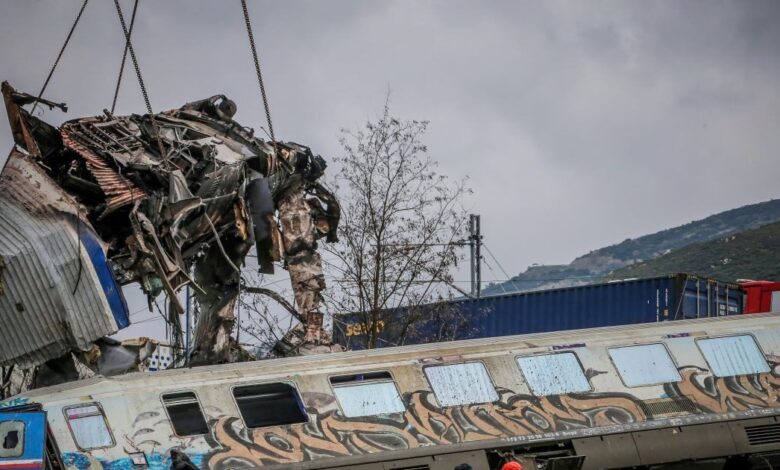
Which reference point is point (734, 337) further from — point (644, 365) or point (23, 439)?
point (23, 439)

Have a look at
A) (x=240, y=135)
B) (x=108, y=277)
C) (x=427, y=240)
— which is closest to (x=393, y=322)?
(x=427, y=240)

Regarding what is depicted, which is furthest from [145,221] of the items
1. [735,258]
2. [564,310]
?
[735,258]

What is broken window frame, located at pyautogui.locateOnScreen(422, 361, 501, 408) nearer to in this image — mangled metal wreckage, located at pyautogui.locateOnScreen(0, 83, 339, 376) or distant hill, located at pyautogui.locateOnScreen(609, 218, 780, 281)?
mangled metal wreckage, located at pyautogui.locateOnScreen(0, 83, 339, 376)

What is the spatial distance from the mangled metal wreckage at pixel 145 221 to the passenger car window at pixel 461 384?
16.1 feet

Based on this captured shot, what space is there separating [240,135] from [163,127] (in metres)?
1.70

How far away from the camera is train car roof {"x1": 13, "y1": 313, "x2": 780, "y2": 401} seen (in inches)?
761

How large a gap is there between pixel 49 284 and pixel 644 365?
37.2ft

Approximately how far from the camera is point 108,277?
22.3m

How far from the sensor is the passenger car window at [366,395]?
2019 centimetres

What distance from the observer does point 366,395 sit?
20391 mm

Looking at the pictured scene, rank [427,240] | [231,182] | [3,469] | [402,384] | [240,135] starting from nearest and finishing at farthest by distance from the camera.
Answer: [3,469]
[402,384]
[231,182]
[240,135]
[427,240]

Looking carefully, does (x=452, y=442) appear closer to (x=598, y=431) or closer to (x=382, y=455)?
(x=382, y=455)

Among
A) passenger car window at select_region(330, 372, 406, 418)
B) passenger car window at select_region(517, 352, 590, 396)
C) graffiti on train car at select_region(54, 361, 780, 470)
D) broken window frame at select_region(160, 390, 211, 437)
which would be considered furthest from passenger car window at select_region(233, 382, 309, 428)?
passenger car window at select_region(517, 352, 590, 396)

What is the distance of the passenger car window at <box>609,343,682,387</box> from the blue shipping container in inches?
564
